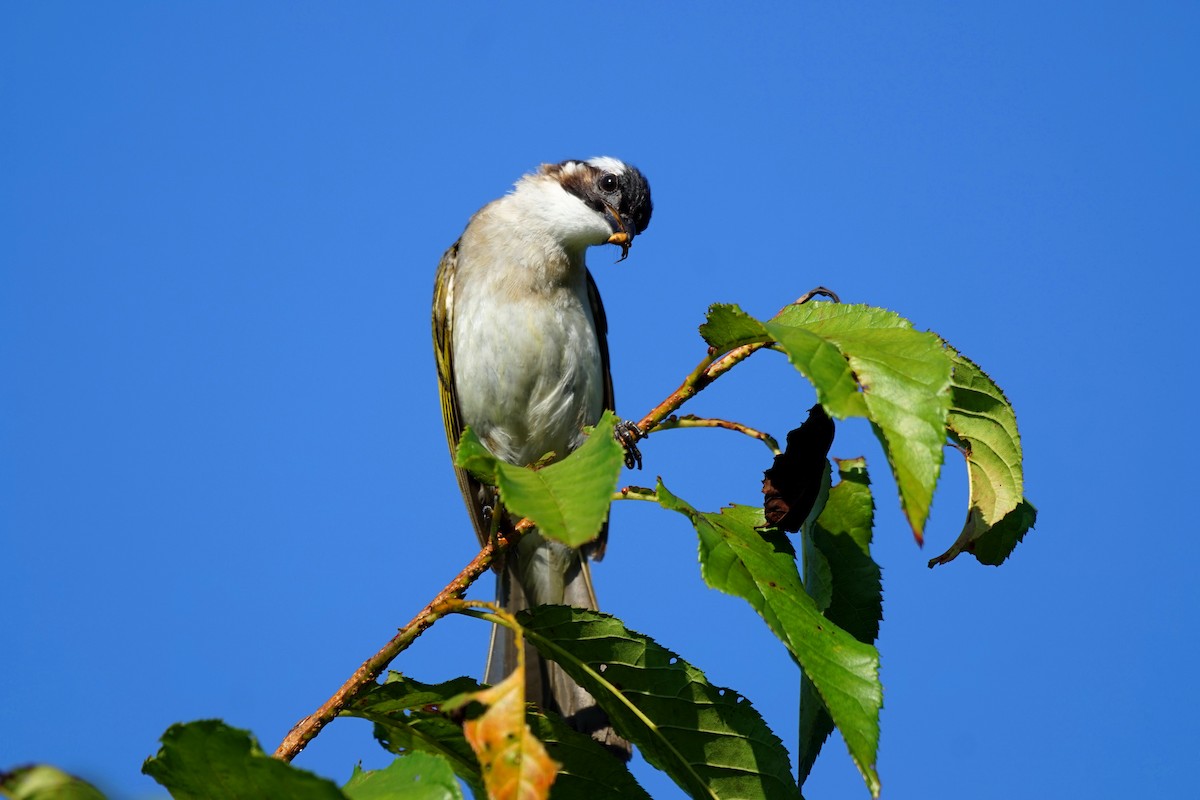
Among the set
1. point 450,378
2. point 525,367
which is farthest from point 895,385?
point 450,378

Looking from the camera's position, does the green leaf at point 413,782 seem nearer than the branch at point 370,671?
Yes

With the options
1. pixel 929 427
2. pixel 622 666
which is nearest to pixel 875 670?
pixel 929 427

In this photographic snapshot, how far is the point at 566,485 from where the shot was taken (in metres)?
2.04

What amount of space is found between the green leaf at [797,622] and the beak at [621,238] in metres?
3.89

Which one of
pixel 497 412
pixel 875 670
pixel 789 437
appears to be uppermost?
pixel 497 412

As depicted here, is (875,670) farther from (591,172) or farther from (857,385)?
(591,172)

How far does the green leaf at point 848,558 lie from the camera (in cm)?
265

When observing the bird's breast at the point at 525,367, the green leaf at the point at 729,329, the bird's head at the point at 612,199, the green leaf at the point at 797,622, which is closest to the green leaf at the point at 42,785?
the green leaf at the point at 797,622

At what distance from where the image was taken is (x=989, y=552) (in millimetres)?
2596

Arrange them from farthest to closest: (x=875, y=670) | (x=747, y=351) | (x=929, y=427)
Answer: (x=747, y=351) < (x=875, y=670) < (x=929, y=427)

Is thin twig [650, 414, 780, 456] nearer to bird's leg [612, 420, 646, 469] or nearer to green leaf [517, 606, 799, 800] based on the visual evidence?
green leaf [517, 606, 799, 800]

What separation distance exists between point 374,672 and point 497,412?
3745 millimetres

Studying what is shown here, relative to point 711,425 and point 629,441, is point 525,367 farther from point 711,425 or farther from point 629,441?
point 711,425

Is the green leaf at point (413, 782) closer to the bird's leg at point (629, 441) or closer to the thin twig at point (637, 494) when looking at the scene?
the thin twig at point (637, 494)
